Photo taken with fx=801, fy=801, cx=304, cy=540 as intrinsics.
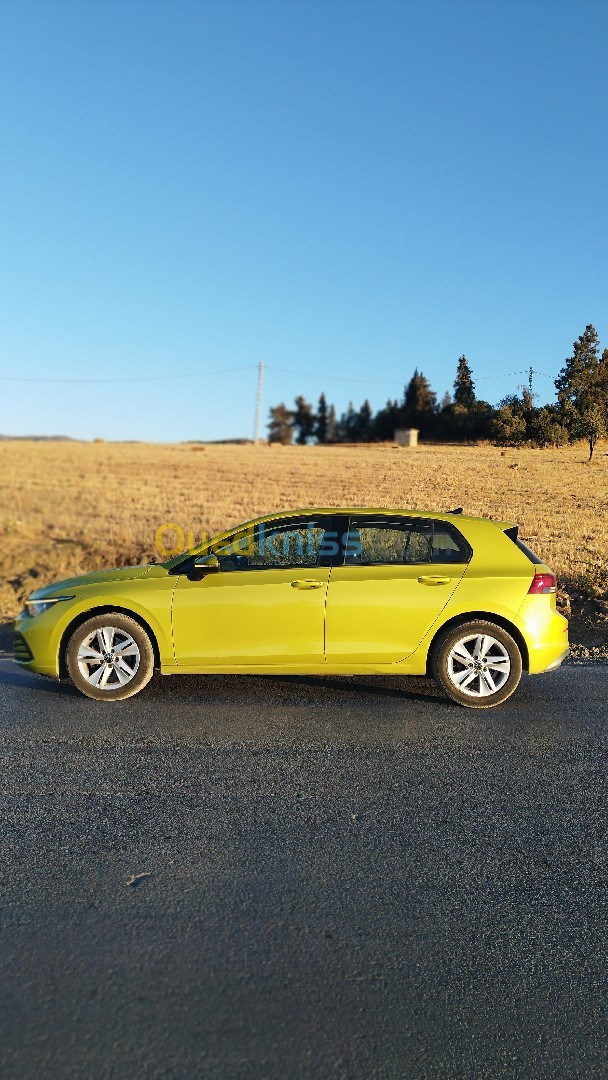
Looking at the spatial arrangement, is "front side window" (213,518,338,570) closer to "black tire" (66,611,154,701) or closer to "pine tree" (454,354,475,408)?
"black tire" (66,611,154,701)

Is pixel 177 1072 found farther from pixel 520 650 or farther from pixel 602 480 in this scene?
pixel 602 480

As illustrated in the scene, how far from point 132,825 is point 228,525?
37.0 ft

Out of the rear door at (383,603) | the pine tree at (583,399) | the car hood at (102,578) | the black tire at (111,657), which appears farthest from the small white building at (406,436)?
the black tire at (111,657)

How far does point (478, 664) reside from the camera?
231 inches

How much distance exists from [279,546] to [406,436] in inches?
343

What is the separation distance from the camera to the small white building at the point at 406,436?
14517 millimetres

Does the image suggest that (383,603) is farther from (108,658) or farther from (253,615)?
(108,658)

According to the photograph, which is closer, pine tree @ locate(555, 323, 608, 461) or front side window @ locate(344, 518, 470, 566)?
front side window @ locate(344, 518, 470, 566)

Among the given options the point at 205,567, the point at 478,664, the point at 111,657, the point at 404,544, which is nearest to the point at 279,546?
the point at 205,567

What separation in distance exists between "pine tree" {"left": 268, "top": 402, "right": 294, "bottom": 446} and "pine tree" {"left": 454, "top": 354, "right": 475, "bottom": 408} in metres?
6.47

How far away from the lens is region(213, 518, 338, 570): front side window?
615 cm

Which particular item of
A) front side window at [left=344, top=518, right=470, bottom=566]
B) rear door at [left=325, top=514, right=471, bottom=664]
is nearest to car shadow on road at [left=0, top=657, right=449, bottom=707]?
rear door at [left=325, top=514, right=471, bottom=664]

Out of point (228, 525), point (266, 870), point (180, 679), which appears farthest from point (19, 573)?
point (266, 870)

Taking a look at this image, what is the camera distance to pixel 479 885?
A: 322 centimetres
